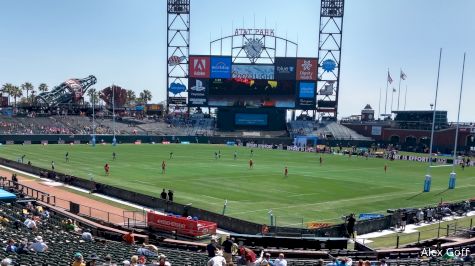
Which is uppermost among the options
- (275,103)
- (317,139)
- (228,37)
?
(228,37)

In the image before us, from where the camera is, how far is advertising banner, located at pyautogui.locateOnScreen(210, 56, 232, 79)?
104188 millimetres

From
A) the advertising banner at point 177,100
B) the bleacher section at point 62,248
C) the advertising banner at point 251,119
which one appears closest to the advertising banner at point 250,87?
the advertising banner at point 251,119

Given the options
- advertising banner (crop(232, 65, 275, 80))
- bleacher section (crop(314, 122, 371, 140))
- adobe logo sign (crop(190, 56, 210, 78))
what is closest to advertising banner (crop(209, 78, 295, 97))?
advertising banner (crop(232, 65, 275, 80))

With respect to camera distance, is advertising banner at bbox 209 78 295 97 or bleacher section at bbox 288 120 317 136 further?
bleacher section at bbox 288 120 317 136

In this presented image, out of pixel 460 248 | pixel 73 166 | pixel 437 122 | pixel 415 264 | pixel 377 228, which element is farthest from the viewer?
pixel 437 122

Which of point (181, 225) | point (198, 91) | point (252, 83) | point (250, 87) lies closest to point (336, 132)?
point (250, 87)

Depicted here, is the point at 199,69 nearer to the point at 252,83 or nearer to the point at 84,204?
Result: the point at 252,83

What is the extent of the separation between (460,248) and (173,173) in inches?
1363

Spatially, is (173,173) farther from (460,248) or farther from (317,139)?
(317,139)

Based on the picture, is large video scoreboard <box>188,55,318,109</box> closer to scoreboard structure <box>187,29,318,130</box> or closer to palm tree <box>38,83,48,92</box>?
scoreboard structure <box>187,29,318,130</box>

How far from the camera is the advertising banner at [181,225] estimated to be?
23.9 meters

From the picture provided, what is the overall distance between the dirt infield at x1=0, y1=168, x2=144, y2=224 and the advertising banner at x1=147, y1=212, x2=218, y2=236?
1.46m

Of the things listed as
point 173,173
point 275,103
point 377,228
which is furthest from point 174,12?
point 377,228

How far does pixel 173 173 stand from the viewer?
1946 inches
